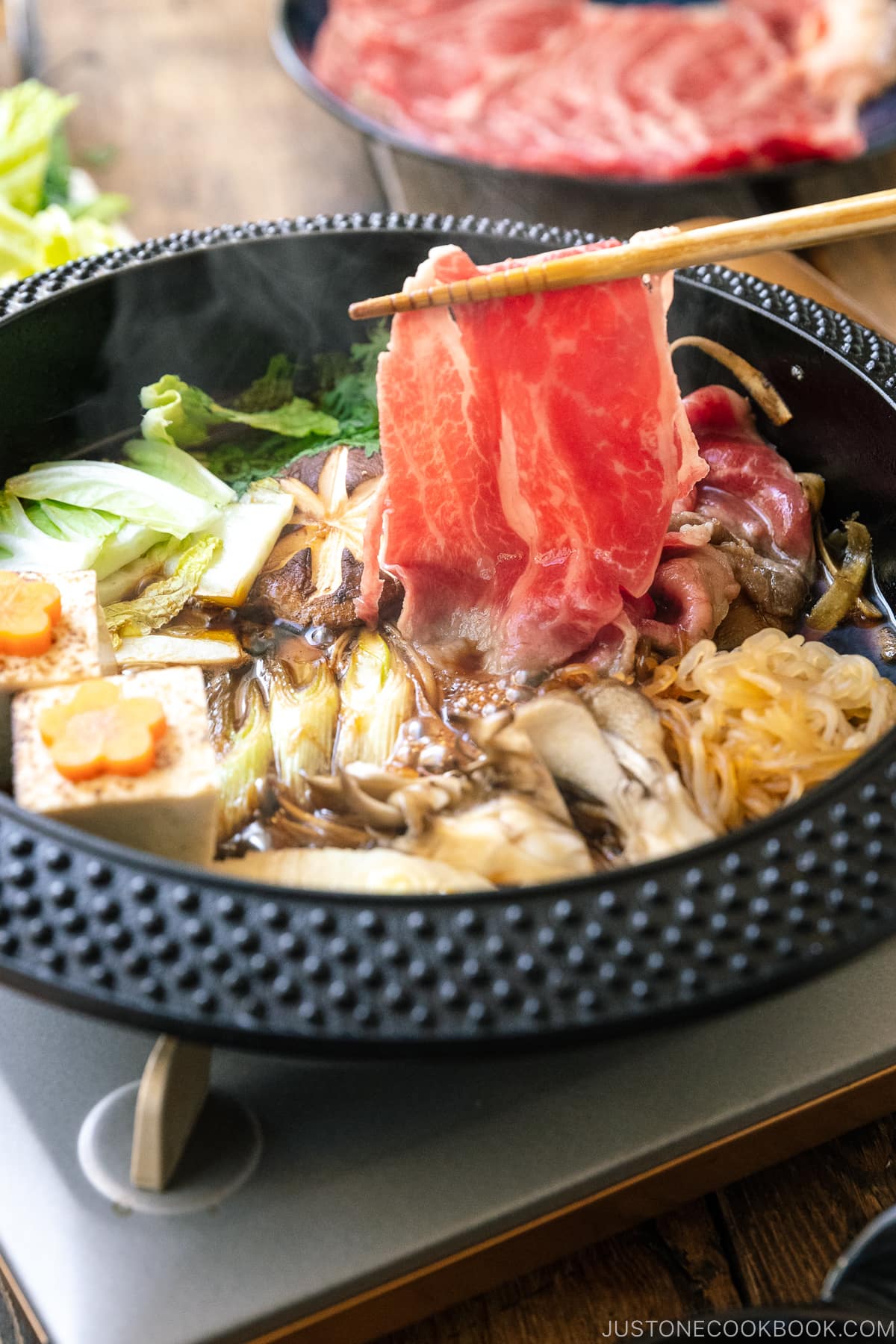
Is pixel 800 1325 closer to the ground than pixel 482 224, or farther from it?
closer to the ground

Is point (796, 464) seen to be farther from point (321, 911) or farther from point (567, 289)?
point (321, 911)

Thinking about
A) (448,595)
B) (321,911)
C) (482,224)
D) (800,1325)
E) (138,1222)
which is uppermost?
(482,224)

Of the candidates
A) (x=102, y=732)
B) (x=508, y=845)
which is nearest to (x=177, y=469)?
(x=102, y=732)

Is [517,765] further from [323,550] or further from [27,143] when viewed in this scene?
[27,143]

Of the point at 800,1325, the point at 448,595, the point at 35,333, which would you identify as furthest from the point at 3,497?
the point at 800,1325

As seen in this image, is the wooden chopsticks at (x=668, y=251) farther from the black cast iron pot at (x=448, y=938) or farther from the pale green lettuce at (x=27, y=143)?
the pale green lettuce at (x=27, y=143)

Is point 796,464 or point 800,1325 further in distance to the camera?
point 796,464

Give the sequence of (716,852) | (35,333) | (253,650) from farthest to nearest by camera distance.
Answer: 1. (35,333)
2. (253,650)
3. (716,852)
